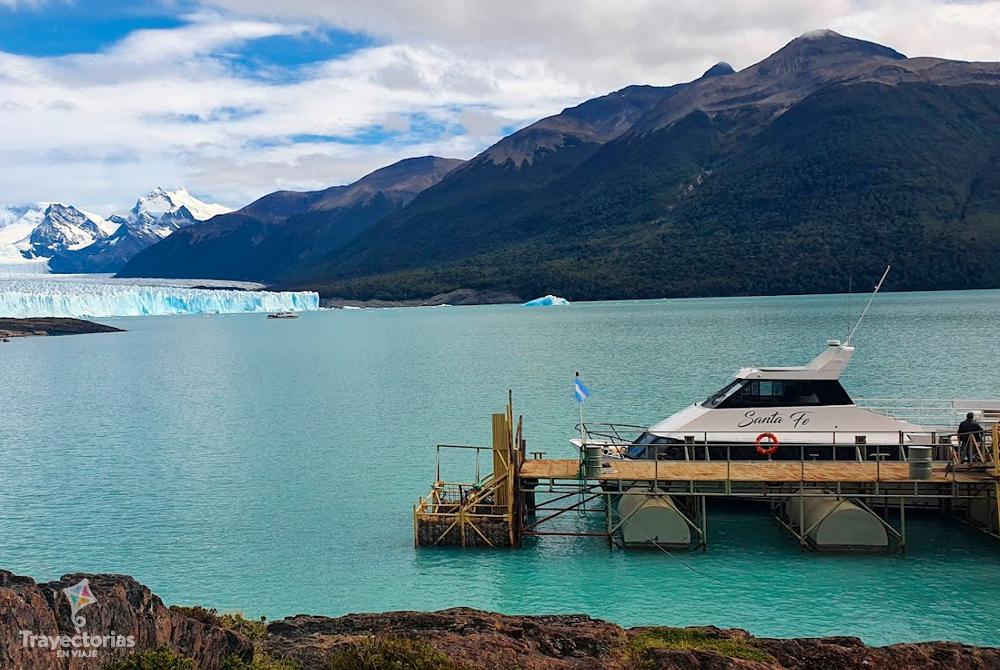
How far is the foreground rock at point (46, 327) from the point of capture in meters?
126

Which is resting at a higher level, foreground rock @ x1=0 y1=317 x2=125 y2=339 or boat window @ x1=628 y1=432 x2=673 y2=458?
foreground rock @ x1=0 y1=317 x2=125 y2=339

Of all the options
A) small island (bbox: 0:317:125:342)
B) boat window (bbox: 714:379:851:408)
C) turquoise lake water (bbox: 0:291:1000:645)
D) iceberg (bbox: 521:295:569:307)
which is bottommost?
turquoise lake water (bbox: 0:291:1000:645)

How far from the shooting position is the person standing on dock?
20044mm

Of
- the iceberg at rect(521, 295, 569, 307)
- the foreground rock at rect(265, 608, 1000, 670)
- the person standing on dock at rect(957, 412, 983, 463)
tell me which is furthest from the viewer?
the iceberg at rect(521, 295, 569, 307)

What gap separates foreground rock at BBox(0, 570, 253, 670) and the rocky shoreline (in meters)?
0.01

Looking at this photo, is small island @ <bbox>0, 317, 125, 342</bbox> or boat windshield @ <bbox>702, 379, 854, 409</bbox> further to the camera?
small island @ <bbox>0, 317, 125, 342</bbox>

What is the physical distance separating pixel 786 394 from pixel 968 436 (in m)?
4.12

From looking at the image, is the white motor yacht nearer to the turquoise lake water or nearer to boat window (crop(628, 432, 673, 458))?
boat window (crop(628, 432, 673, 458))

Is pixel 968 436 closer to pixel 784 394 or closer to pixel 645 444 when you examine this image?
pixel 784 394

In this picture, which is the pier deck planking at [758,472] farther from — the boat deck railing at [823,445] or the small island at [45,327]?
the small island at [45,327]

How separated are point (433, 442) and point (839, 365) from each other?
1632 centimetres

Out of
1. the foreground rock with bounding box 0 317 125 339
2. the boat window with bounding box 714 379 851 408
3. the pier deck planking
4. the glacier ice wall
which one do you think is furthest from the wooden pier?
the glacier ice wall

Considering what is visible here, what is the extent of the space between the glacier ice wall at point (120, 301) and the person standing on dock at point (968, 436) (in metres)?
146

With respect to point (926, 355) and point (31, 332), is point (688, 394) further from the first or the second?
point (31, 332)
